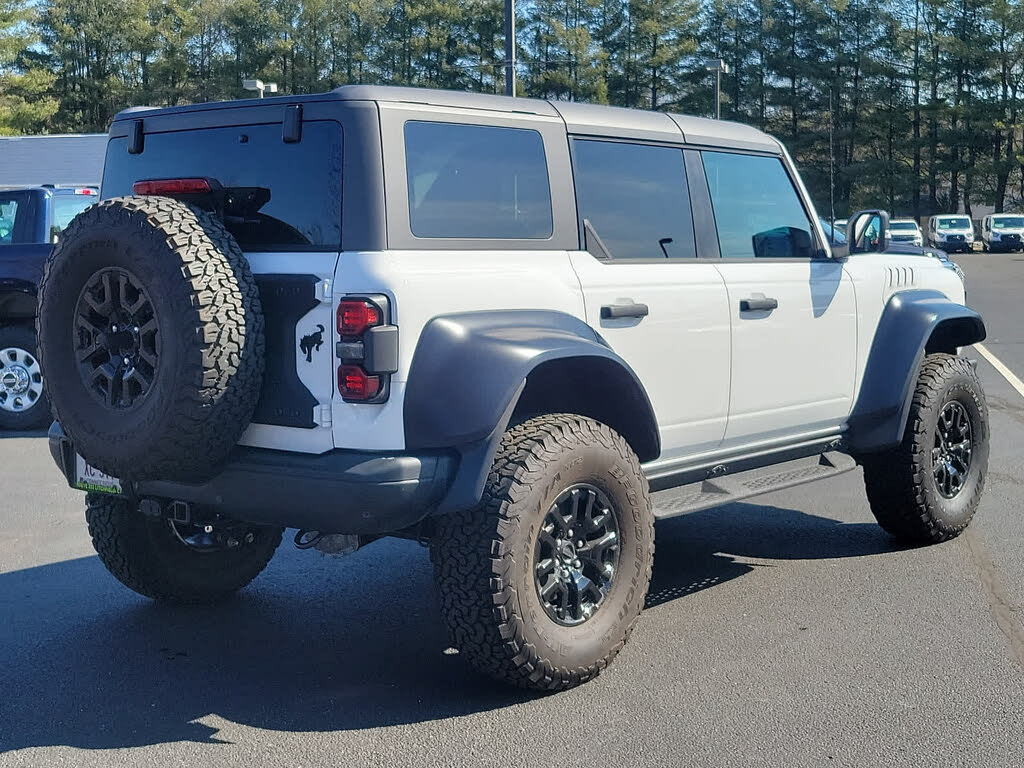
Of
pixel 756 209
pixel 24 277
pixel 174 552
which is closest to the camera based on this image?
pixel 174 552

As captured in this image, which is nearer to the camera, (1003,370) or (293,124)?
(293,124)

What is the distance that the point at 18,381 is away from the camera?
10.1 meters

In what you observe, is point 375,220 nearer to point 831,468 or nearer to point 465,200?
point 465,200

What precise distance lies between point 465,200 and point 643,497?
48.3 inches

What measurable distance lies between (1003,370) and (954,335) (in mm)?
7294

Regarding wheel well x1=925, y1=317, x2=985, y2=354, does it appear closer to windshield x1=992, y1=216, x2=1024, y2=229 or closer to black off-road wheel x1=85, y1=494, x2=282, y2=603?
black off-road wheel x1=85, y1=494, x2=282, y2=603

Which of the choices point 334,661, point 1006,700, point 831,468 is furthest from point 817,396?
point 334,661

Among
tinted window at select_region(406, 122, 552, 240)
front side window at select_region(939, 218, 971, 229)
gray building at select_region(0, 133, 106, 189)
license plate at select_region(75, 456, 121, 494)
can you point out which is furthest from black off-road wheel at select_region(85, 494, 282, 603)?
front side window at select_region(939, 218, 971, 229)

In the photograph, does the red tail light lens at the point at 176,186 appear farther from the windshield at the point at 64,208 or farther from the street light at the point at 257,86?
the windshield at the point at 64,208

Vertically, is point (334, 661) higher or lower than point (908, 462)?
lower

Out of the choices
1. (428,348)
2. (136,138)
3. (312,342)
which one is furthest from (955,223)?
(312,342)

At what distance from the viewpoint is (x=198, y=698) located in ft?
13.8

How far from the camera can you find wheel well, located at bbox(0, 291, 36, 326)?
9.77 metres

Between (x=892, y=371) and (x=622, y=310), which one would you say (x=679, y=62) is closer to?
(x=892, y=371)
